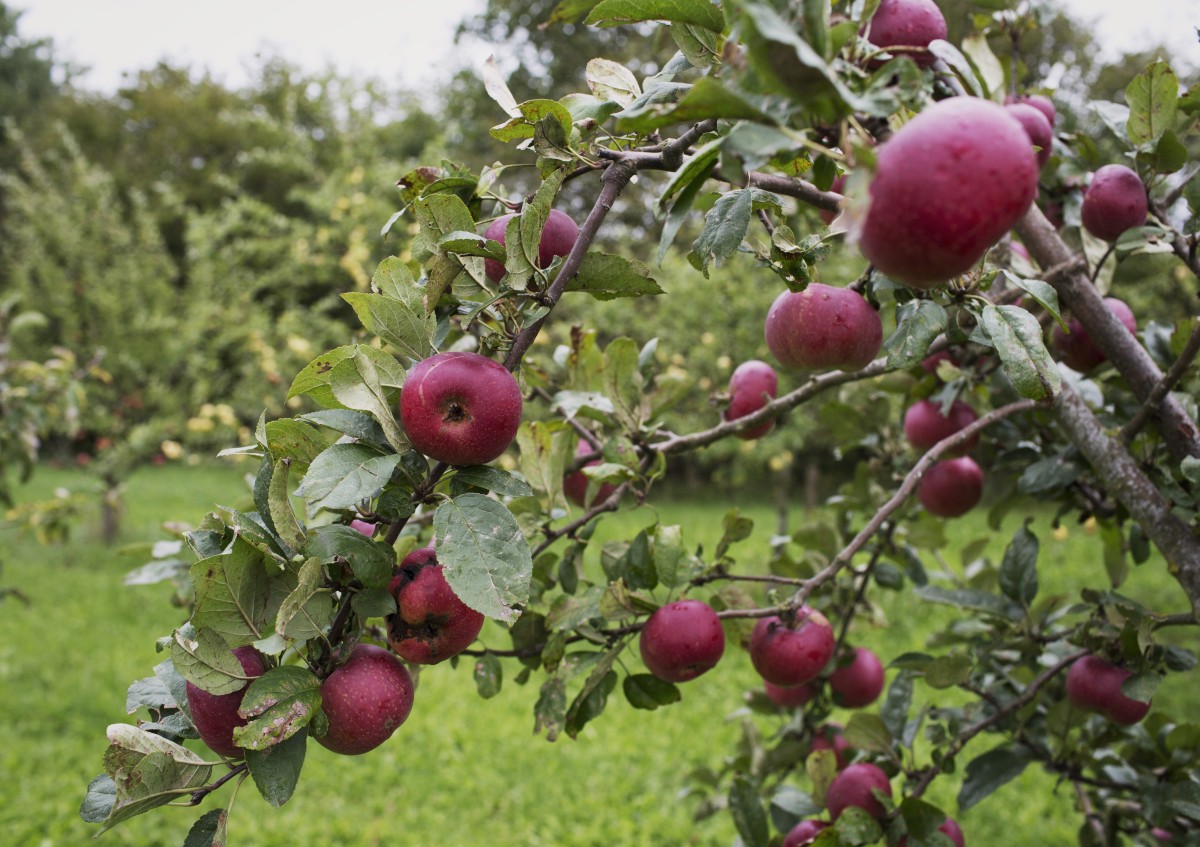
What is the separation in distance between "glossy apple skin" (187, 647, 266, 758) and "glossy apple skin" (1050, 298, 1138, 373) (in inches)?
36.2

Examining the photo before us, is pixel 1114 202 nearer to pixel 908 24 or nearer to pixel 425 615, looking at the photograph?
pixel 908 24

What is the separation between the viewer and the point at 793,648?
0.89 m

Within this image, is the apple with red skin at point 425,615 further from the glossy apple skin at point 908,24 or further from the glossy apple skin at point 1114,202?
the glossy apple skin at point 1114,202

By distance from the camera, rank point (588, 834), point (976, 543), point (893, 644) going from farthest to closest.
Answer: point (893, 644) < point (588, 834) < point (976, 543)

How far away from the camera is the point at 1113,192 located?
88 cm

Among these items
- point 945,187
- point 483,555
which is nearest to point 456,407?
point 483,555

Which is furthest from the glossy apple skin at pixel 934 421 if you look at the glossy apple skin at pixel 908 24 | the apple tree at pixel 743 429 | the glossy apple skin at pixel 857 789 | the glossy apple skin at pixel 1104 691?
the glossy apple skin at pixel 908 24

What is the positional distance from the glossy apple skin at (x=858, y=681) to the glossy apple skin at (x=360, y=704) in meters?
0.82

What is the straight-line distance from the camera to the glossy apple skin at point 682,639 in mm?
840

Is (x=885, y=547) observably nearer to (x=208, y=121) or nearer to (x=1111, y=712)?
(x=1111, y=712)

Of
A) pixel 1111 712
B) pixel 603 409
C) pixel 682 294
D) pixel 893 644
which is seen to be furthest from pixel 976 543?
pixel 682 294

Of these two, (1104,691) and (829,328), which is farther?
(1104,691)

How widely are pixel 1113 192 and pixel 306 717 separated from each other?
2.97 ft

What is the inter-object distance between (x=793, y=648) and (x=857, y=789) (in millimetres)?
214
